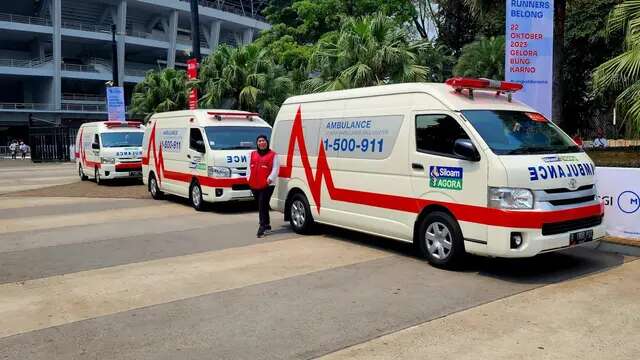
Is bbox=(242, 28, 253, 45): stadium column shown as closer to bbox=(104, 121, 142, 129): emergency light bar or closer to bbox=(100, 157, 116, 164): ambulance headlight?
bbox=(104, 121, 142, 129): emergency light bar

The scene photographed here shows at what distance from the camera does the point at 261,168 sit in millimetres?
10125

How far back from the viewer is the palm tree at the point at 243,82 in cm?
2177

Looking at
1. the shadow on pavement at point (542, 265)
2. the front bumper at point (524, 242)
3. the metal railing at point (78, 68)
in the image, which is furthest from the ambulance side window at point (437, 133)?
the metal railing at point (78, 68)

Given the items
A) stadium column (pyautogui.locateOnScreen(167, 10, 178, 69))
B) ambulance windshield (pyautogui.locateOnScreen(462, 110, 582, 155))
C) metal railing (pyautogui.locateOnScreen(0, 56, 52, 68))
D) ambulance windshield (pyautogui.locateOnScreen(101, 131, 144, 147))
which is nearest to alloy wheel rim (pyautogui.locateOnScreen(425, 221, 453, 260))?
ambulance windshield (pyautogui.locateOnScreen(462, 110, 582, 155))

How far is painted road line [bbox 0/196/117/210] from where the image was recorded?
51.0 feet

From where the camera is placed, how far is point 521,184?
676 centimetres

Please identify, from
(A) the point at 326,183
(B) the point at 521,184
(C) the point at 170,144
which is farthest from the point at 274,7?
(B) the point at 521,184

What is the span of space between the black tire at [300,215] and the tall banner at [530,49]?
414cm

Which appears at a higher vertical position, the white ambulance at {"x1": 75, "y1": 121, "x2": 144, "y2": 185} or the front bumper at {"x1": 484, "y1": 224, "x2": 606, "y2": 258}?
the white ambulance at {"x1": 75, "y1": 121, "x2": 144, "y2": 185}

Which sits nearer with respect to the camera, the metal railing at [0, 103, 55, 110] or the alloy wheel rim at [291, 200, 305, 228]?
the alloy wheel rim at [291, 200, 305, 228]

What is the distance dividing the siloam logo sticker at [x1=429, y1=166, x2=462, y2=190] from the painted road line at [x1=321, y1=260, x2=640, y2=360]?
1.58 meters

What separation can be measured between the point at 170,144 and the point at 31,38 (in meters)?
50.2

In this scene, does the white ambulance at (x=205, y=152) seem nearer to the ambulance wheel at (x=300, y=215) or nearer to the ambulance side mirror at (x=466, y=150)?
the ambulance wheel at (x=300, y=215)

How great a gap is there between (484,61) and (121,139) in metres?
13.8
